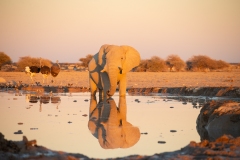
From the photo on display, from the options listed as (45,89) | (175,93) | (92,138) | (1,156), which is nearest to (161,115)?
(92,138)

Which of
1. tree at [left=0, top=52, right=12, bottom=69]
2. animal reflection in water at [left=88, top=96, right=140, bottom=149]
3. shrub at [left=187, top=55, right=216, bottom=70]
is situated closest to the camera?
animal reflection in water at [left=88, top=96, right=140, bottom=149]

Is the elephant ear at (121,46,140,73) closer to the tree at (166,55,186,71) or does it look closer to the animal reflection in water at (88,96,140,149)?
the animal reflection in water at (88,96,140,149)

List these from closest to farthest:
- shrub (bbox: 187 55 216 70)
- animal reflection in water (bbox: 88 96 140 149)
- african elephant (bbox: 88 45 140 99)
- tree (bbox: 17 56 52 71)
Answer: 1. animal reflection in water (bbox: 88 96 140 149)
2. african elephant (bbox: 88 45 140 99)
3. tree (bbox: 17 56 52 71)
4. shrub (bbox: 187 55 216 70)

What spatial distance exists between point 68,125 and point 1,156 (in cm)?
533

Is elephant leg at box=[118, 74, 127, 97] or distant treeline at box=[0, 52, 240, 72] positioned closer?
elephant leg at box=[118, 74, 127, 97]

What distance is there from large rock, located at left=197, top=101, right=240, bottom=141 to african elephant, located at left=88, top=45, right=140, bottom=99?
6.50m

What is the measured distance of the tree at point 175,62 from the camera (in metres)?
77.6

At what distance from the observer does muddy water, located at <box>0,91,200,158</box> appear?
29.8 feet

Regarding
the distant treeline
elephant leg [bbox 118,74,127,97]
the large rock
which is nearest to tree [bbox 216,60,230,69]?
the distant treeline

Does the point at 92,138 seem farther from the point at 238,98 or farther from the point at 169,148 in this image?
the point at 238,98

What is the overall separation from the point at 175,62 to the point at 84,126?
6889cm

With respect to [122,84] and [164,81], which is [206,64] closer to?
[164,81]

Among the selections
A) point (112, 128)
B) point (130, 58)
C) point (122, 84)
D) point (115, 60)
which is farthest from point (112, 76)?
point (112, 128)

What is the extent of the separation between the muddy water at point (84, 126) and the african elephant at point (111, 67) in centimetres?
144
